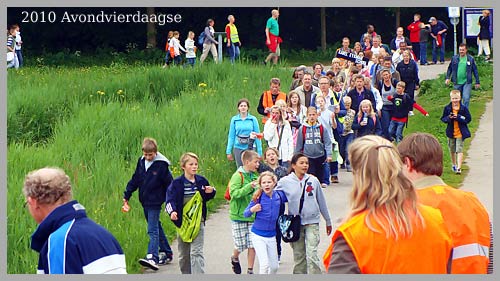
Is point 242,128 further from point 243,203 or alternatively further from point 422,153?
point 422,153

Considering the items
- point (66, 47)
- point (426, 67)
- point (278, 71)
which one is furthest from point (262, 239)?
point (66, 47)

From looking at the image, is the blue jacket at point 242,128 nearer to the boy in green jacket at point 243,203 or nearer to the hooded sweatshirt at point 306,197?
the boy in green jacket at point 243,203

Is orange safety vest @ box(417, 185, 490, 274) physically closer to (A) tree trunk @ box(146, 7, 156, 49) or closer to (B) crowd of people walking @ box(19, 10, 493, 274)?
(B) crowd of people walking @ box(19, 10, 493, 274)

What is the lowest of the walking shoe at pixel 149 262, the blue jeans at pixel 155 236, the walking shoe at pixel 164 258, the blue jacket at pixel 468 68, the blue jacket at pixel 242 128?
the walking shoe at pixel 164 258

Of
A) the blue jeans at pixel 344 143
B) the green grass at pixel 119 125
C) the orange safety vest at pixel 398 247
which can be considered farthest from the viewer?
the blue jeans at pixel 344 143

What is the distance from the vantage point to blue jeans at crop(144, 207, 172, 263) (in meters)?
11.8

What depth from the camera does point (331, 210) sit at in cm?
1467

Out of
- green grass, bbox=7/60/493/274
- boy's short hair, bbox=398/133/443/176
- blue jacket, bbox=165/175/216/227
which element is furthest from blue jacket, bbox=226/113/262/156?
boy's short hair, bbox=398/133/443/176

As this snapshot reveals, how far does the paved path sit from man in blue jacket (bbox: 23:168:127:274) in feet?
11.1

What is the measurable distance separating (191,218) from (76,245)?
19.4 ft

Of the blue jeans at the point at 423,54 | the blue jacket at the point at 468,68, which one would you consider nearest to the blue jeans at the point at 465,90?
the blue jacket at the point at 468,68

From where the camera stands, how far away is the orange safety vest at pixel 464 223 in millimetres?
5578

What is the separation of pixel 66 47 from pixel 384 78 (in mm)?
22880

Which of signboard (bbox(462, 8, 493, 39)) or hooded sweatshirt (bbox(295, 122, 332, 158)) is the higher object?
signboard (bbox(462, 8, 493, 39))
